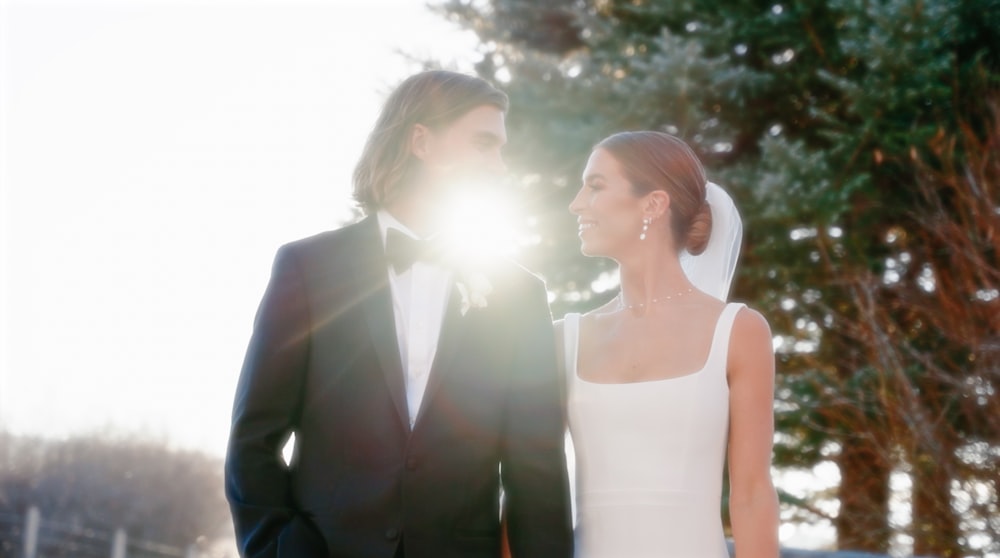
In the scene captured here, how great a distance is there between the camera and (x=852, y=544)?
10.0 m

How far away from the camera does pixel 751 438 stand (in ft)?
10.7

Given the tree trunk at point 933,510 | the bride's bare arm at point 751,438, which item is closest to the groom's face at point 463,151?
the bride's bare arm at point 751,438

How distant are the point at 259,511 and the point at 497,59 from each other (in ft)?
31.1

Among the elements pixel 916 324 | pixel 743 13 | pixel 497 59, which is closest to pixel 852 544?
pixel 916 324

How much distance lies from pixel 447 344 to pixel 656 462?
2.57ft

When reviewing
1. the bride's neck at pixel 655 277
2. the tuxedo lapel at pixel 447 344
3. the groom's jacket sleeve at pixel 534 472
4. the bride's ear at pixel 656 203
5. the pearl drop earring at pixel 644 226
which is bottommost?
the groom's jacket sleeve at pixel 534 472

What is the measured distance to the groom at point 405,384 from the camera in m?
3.00

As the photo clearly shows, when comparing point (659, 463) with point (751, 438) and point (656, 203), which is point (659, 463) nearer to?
point (751, 438)

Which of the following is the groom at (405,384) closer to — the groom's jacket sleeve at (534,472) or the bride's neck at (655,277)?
the groom's jacket sleeve at (534,472)

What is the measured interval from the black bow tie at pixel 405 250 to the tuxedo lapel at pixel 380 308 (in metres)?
0.03

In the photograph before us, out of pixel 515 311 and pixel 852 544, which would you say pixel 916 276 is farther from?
pixel 515 311

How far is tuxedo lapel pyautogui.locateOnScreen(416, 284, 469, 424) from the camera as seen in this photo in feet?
10.1

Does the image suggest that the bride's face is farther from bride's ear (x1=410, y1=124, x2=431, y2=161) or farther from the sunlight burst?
bride's ear (x1=410, y1=124, x2=431, y2=161)

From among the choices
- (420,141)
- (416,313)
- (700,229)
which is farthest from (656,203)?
(416,313)
